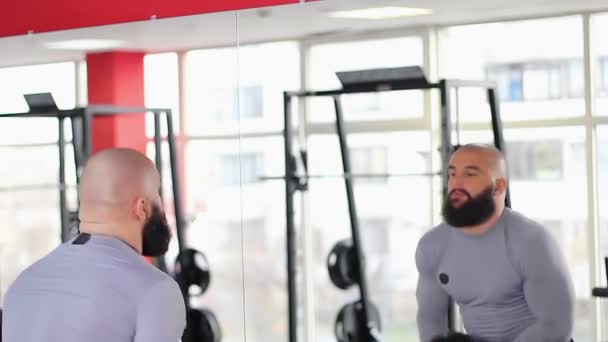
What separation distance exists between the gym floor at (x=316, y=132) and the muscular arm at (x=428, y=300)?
0.17 feet

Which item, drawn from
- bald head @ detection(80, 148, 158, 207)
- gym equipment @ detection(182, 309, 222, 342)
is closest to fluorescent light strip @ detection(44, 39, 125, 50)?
gym equipment @ detection(182, 309, 222, 342)

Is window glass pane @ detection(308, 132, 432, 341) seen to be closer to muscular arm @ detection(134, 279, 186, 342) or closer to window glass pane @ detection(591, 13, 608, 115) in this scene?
window glass pane @ detection(591, 13, 608, 115)

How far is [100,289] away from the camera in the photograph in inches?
93.2

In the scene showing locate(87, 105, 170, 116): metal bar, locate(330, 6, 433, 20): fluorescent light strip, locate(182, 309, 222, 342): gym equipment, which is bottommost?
locate(182, 309, 222, 342): gym equipment

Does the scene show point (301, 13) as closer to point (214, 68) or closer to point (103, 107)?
point (214, 68)

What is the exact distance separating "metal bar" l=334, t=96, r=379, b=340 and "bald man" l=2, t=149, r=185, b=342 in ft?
4.12

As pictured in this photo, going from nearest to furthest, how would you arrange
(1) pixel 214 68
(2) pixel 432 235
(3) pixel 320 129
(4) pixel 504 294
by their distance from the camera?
(4) pixel 504 294
(2) pixel 432 235
(3) pixel 320 129
(1) pixel 214 68

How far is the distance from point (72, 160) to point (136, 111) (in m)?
0.45

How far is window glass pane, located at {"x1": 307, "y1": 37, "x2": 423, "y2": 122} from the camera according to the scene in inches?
136

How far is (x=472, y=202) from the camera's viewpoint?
3115mm

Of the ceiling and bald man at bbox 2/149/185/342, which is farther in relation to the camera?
the ceiling

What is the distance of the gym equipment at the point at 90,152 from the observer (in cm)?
430

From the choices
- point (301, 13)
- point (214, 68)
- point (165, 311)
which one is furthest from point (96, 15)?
point (165, 311)

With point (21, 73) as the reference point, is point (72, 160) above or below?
below
